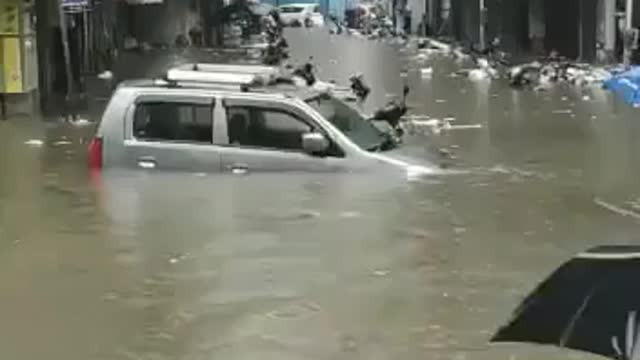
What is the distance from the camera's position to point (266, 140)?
14.0 meters

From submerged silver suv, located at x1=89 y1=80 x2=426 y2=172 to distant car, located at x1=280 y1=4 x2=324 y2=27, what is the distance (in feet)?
281

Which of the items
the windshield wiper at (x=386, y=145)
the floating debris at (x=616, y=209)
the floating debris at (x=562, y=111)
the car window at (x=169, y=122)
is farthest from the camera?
the floating debris at (x=562, y=111)

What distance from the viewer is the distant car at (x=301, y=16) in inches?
4013

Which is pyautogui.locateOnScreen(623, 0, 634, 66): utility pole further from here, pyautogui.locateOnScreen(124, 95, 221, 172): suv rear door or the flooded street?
pyautogui.locateOnScreen(124, 95, 221, 172): suv rear door

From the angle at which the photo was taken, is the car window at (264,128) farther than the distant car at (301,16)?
No

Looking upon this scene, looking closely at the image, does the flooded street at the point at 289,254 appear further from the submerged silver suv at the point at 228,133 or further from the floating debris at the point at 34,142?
the floating debris at the point at 34,142

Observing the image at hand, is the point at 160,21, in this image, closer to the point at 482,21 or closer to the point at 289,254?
the point at 482,21

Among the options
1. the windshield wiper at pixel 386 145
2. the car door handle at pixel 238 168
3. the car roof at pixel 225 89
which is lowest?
the car door handle at pixel 238 168

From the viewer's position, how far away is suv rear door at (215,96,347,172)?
1366cm

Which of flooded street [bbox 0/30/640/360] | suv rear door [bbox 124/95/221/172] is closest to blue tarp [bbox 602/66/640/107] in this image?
flooded street [bbox 0/30/640/360]

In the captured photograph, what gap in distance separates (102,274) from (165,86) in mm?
4458

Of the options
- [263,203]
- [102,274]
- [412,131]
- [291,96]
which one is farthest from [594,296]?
[412,131]

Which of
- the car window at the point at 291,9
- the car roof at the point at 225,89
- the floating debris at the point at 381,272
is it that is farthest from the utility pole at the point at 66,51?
the car window at the point at 291,9

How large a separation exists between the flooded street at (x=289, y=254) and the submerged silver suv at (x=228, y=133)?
18cm
